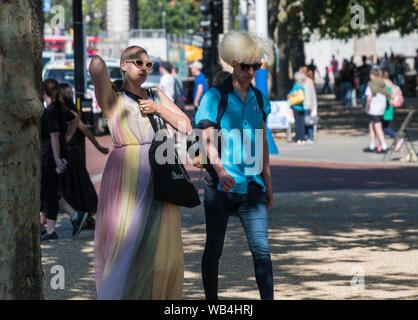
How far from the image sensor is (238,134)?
6051mm

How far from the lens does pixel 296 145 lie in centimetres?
2192

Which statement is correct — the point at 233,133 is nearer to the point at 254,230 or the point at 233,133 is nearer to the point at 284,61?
the point at 254,230

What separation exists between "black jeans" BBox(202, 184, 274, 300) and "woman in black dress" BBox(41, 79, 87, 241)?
14.4 ft

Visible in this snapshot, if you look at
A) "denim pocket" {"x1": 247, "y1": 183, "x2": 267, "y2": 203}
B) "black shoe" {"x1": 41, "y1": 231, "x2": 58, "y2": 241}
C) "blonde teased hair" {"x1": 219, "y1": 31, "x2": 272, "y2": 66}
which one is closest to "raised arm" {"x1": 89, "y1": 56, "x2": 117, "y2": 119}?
"blonde teased hair" {"x1": 219, "y1": 31, "x2": 272, "y2": 66}

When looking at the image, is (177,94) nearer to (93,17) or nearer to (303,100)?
(303,100)

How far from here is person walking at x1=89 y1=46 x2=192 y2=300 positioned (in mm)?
5441

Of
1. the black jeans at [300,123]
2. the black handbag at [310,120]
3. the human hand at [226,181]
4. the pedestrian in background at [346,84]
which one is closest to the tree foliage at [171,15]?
the pedestrian in background at [346,84]

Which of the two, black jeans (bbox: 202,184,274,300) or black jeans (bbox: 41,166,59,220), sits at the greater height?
black jeans (bbox: 202,184,274,300)

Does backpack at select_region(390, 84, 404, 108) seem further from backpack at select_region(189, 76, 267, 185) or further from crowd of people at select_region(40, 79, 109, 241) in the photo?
backpack at select_region(189, 76, 267, 185)

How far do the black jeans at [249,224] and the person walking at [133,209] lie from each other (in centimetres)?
52

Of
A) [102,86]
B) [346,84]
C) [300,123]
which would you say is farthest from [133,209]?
[346,84]
